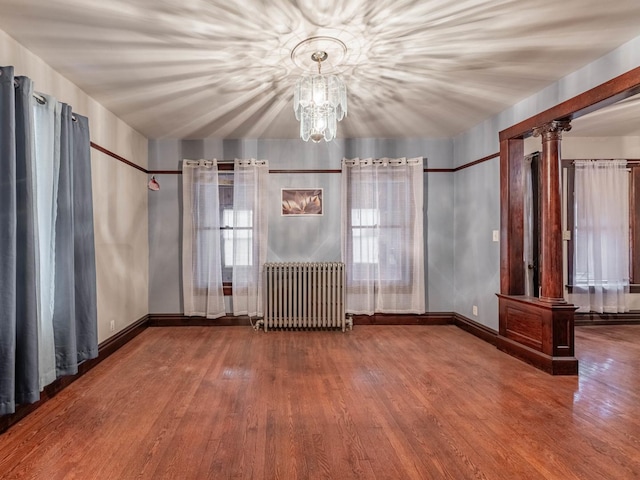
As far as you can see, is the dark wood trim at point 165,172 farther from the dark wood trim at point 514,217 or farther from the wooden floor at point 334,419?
the dark wood trim at point 514,217

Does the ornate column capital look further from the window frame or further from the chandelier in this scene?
the chandelier

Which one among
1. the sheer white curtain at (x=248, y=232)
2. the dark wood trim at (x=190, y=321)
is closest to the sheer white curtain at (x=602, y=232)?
the sheer white curtain at (x=248, y=232)

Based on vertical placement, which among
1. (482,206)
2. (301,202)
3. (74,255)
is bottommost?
(74,255)

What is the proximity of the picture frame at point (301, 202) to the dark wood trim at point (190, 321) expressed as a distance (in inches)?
64.0

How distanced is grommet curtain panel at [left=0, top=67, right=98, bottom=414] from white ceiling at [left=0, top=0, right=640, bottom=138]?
0.50m

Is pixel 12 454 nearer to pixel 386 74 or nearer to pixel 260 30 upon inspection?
pixel 260 30

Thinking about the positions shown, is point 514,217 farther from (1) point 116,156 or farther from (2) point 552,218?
A: (1) point 116,156

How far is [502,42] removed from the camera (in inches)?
99.0

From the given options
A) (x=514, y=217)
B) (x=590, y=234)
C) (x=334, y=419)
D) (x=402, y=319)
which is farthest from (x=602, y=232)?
(x=334, y=419)

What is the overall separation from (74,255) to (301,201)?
2813 millimetres

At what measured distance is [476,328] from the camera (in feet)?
14.5

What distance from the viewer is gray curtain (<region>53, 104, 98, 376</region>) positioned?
108 inches

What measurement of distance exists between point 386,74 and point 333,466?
9.48ft

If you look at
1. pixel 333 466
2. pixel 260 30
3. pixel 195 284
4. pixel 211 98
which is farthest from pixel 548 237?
pixel 195 284
